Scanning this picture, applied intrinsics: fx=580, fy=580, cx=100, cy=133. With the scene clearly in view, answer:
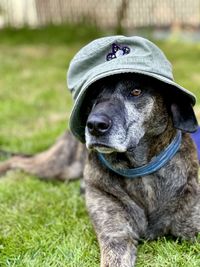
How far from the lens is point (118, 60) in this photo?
10.7 ft

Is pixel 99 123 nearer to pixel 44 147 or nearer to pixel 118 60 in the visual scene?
pixel 118 60

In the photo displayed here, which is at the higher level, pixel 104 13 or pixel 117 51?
pixel 117 51

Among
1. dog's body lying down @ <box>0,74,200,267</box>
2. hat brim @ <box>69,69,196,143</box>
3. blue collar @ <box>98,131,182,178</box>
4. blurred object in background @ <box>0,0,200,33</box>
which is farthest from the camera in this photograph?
blurred object in background @ <box>0,0,200,33</box>

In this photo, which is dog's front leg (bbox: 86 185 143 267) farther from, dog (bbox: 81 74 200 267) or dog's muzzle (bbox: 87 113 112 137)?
dog's muzzle (bbox: 87 113 112 137)

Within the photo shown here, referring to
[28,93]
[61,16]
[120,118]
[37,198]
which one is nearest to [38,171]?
[37,198]

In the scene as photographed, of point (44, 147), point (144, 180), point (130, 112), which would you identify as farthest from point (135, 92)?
point (44, 147)

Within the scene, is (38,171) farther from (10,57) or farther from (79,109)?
(10,57)

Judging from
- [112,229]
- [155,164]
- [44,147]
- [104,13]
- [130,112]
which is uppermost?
[130,112]

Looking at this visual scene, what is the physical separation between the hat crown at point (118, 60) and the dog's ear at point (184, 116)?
189 millimetres

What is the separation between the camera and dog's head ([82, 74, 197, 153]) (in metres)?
3.11

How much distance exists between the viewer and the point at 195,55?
477 inches

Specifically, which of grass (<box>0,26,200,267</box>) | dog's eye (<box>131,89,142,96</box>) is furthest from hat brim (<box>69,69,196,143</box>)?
grass (<box>0,26,200,267</box>)

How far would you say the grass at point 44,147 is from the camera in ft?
11.3

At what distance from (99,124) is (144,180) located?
2.14ft
